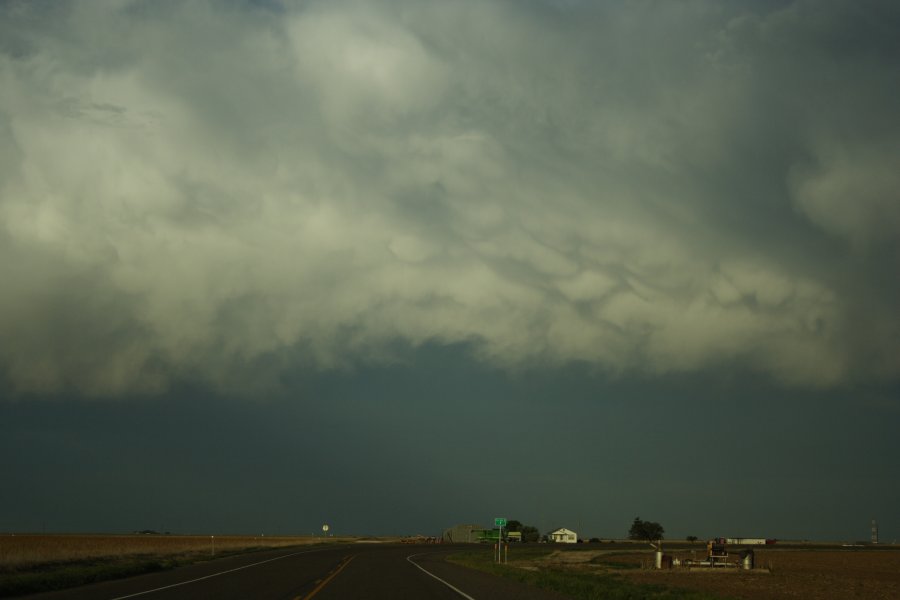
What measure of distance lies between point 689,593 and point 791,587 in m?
10.9

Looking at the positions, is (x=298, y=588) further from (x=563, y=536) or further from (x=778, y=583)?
(x=563, y=536)

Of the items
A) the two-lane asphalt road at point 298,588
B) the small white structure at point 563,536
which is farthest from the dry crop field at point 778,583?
the small white structure at point 563,536

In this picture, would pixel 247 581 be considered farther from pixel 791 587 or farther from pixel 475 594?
pixel 791 587

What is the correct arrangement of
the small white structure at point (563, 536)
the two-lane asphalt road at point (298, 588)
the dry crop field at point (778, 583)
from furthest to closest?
the small white structure at point (563, 536) → the dry crop field at point (778, 583) → the two-lane asphalt road at point (298, 588)

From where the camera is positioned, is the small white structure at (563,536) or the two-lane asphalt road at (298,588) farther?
the small white structure at (563,536)

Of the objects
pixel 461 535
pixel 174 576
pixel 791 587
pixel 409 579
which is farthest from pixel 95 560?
pixel 461 535

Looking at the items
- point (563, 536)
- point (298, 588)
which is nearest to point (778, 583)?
point (298, 588)

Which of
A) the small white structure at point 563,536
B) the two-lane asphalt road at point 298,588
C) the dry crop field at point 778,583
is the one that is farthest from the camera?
the small white structure at point 563,536

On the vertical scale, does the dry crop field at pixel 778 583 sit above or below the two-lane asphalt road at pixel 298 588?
below

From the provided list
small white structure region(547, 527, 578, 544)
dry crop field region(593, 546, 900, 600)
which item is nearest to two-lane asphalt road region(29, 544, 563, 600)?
dry crop field region(593, 546, 900, 600)

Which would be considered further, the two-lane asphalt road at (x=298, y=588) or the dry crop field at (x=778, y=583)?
the dry crop field at (x=778, y=583)

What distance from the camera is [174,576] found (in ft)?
129

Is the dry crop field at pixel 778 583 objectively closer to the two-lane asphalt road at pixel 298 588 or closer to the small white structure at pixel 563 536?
the two-lane asphalt road at pixel 298 588

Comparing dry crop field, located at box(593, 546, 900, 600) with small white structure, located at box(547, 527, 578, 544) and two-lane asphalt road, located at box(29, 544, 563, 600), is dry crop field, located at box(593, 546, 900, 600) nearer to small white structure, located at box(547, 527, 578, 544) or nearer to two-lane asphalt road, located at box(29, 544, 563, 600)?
two-lane asphalt road, located at box(29, 544, 563, 600)
